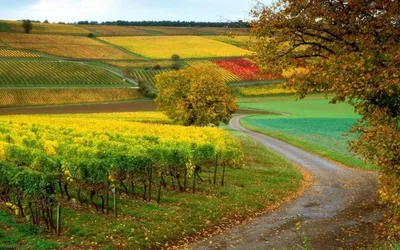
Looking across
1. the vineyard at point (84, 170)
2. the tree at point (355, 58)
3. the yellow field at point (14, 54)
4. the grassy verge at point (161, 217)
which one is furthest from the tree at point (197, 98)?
the yellow field at point (14, 54)

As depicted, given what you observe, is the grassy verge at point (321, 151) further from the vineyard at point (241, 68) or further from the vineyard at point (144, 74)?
the vineyard at point (241, 68)

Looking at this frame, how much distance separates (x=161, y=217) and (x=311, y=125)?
5578 cm

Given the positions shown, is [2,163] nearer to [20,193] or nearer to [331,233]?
[20,193]

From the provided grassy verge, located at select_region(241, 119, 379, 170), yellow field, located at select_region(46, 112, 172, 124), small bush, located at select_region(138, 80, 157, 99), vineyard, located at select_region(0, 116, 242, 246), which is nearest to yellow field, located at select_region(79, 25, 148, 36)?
small bush, located at select_region(138, 80, 157, 99)

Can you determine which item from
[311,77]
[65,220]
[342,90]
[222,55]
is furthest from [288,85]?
[222,55]

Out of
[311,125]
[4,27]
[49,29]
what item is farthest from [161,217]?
[49,29]

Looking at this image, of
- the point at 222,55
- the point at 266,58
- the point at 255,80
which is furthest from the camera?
the point at 222,55

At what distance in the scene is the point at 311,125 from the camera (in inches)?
2798

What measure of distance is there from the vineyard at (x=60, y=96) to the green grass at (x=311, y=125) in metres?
28.5

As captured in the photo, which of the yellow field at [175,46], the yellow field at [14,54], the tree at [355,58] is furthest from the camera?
the yellow field at [175,46]

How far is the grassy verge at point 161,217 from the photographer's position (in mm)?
15812

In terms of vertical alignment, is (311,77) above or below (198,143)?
above

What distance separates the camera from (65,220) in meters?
17.8

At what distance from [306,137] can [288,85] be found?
42.8 metres
